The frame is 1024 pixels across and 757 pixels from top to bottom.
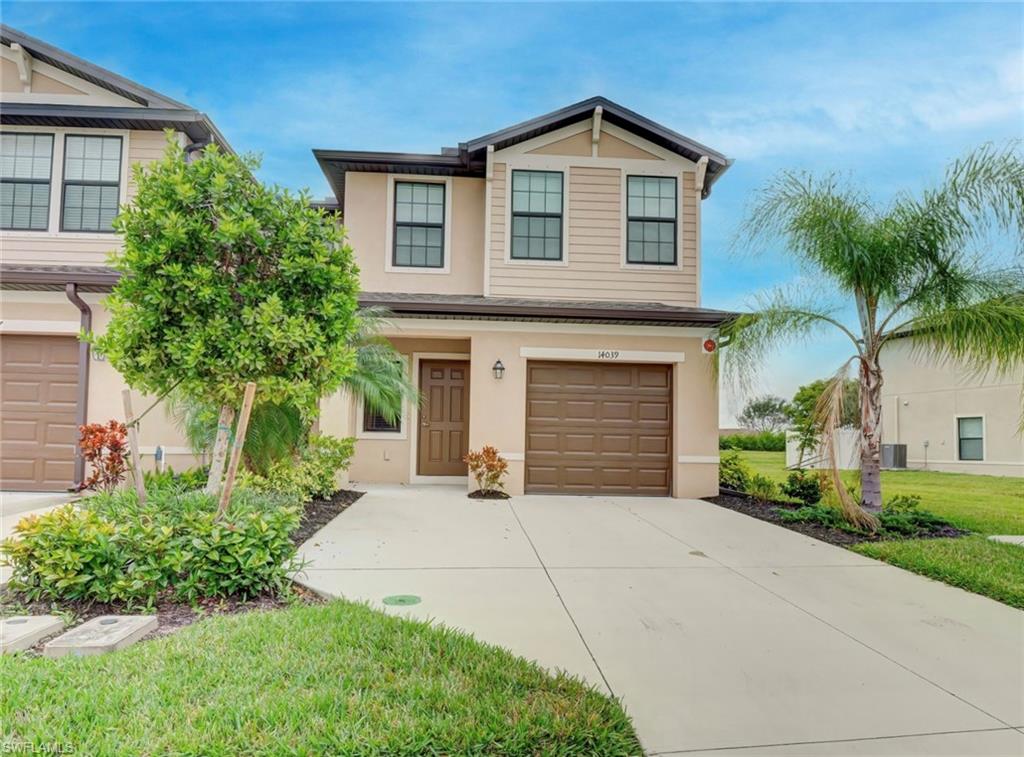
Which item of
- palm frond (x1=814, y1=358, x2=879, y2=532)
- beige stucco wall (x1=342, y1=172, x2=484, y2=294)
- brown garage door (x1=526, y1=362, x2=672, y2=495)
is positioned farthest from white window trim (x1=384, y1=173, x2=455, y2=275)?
palm frond (x1=814, y1=358, x2=879, y2=532)

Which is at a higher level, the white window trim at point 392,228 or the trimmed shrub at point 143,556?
the white window trim at point 392,228

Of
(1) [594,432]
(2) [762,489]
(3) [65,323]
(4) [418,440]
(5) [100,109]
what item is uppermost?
(5) [100,109]

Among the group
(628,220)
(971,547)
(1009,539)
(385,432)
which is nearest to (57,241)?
(385,432)

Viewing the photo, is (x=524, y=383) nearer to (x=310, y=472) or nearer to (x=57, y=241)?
(x=310, y=472)

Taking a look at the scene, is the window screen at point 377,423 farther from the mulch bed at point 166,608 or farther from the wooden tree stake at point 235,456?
the mulch bed at point 166,608

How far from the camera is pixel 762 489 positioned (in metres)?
10.1

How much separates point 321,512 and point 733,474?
24.4 ft

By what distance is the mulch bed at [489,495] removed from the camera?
30.7 ft

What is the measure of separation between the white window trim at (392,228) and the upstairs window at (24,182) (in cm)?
560

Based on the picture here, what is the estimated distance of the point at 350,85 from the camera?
10180mm

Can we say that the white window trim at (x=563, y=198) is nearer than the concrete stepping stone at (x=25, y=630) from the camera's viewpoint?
No

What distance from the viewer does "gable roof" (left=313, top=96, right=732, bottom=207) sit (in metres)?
10.2

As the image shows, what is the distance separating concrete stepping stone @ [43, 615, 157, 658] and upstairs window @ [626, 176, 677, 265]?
9.08 m

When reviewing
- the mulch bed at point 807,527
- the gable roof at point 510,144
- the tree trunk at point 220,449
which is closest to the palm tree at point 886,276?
the mulch bed at point 807,527
